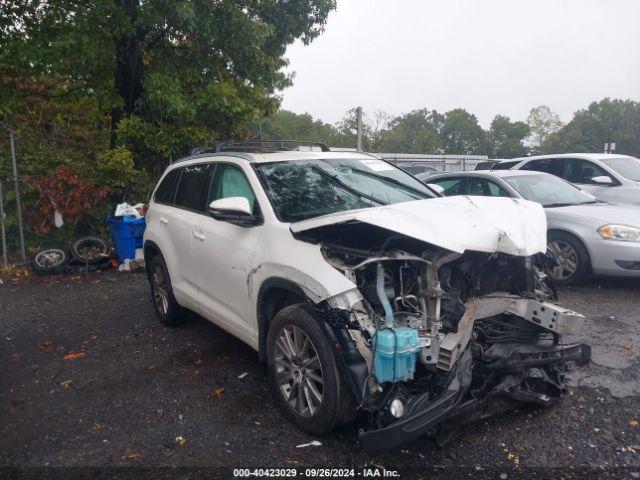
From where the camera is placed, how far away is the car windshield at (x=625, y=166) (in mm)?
9297

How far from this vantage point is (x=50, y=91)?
33.5 ft

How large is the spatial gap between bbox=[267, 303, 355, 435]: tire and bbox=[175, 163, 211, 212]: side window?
1731mm

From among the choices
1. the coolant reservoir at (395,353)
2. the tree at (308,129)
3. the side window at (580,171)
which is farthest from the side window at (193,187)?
the tree at (308,129)

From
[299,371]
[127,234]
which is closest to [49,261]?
[127,234]

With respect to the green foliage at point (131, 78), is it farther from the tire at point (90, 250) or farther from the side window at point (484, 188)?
the side window at point (484, 188)

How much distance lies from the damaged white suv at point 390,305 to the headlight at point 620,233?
287 centimetres

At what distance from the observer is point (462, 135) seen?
70.2 metres

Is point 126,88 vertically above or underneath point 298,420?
above

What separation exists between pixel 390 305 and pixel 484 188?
4.86 m

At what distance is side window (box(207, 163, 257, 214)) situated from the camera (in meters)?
4.16

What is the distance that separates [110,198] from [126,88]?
2081 millimetres

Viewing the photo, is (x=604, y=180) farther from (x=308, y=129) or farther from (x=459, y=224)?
(x=308, y=129)

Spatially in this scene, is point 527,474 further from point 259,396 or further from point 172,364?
point 172,364

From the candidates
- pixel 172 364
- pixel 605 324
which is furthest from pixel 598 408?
pixel 172 364
